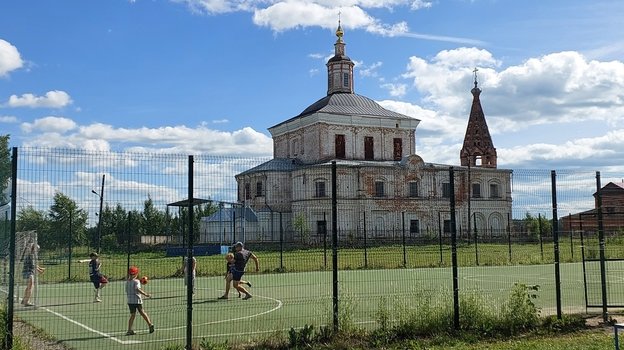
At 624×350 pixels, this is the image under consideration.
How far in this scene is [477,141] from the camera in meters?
77.4

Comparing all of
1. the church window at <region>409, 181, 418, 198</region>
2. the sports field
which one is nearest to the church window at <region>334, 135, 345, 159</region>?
the church window at <region>409, 181, 418, 198</region>

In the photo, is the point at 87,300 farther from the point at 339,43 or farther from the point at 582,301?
the point at 339,43

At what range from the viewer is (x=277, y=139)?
244ft

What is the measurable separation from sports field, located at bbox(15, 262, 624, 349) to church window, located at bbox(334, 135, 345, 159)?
38.3 metres

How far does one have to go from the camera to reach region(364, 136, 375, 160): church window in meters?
68.4

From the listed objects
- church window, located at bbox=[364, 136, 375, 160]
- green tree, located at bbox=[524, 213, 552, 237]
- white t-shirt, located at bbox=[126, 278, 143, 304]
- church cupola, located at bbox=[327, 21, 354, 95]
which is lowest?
white t-shirt, located at bbox=[126, 278, 143, 304]

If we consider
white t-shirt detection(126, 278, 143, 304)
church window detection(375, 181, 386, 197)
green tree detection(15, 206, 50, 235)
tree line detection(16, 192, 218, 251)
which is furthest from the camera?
church window detection(375, 181, 386, 197)

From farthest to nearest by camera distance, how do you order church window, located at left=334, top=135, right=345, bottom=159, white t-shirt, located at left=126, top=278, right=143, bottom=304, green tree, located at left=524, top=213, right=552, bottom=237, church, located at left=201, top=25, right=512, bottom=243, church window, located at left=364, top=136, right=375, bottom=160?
A: 1. church window, located at left=364, top=136, right=375, bottom=160
2. church window, located at left=334, top=135, right=345, bottom=159
3. church, located at left=201, top=25, right=512, bottom=243
4. green tree, located at left=524, top=213, right=552, bottom=237
5. white t-shirt, located at left=126, top=278, right=143, bottom=304

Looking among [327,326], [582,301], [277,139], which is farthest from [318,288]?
[277,139]

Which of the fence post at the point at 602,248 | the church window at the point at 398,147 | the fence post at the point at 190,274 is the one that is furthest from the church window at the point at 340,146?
the fence post at the point at 190,274

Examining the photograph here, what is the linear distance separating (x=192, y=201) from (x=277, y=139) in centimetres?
6432

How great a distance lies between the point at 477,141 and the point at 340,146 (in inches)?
784

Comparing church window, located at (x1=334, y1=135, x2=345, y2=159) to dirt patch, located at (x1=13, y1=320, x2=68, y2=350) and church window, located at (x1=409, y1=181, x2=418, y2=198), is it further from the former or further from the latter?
dirt patch, located at (x1=13, y1=320, x2=68, y2=350)

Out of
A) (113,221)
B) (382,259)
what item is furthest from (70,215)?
(382,259)
